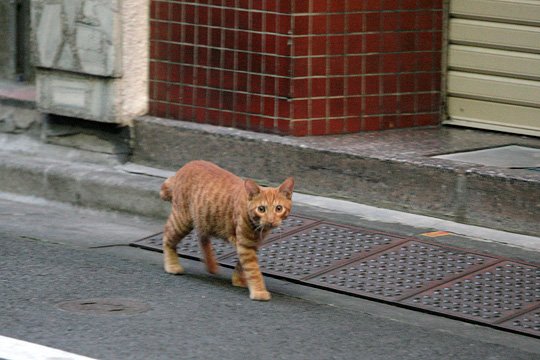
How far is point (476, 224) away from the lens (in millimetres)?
8953

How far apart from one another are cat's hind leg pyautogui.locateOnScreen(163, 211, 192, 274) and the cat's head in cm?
75

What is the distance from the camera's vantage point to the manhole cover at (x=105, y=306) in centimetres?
725

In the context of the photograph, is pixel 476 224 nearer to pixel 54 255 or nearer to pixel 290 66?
pixel 290 66

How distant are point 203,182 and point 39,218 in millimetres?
2117

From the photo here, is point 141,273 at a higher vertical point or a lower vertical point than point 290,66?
lower

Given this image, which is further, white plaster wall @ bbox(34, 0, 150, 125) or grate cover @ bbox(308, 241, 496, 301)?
white plaster wall @ bbox(34, 0, 150, 125)

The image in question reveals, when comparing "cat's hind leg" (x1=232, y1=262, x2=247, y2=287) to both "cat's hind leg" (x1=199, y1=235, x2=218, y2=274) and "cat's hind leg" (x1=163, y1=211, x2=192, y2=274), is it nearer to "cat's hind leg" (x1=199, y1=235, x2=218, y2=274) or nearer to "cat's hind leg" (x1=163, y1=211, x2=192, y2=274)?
"cat's hind leg" (x1=199, y1=235, x2=218, y2=274)

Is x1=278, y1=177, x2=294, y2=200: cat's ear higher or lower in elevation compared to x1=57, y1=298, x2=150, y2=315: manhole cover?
higher

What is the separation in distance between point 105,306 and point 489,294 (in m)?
2.26

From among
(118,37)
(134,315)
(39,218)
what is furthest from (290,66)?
(134,315)

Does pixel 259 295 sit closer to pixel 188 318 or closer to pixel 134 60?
pixel 188 318

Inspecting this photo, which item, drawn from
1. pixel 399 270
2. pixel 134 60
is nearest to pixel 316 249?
pixel 399 270

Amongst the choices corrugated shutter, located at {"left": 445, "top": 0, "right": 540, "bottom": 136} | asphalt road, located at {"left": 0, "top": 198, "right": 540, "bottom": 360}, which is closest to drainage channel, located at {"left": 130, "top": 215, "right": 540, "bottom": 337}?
asphalt road, located at {"left": 0, "top": 198, "right": 540, "bottom": 360}

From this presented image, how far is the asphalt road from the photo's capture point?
6676 millimetres
